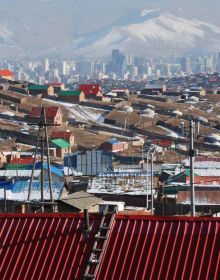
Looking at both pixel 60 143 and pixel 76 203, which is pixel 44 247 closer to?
pixel 76 203

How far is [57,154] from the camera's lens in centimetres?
2819

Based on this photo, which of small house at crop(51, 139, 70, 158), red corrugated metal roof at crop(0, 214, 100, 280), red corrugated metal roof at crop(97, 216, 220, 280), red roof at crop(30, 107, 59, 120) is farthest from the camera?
red roof at crop(30, 107, 59, 120)

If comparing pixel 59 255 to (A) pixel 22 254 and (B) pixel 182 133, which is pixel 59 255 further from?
(B) pixel 182 133

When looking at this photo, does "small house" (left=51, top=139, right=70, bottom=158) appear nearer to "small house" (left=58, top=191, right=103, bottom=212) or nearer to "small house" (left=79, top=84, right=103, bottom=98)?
"small house" (left=58, top=191, right=103, bottom=212)

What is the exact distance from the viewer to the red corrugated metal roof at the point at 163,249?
5.19m

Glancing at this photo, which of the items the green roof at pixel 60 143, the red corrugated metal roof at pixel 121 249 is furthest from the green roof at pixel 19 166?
the red corrugated metal roof at pixel 121 249

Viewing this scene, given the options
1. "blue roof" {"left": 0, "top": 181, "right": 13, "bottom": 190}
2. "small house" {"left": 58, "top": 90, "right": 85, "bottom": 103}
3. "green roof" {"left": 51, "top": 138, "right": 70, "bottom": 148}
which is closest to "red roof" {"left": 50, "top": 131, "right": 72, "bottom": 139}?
"green roof" {"left": 51, "top": 138, "right": 70, "bottom": 148}

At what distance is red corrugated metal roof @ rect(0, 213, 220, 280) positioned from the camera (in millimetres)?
5230

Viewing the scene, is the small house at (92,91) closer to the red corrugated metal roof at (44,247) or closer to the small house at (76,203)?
the small house at (76,203)

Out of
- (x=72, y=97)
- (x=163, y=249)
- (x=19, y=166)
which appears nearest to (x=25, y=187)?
(x=19, y=166)

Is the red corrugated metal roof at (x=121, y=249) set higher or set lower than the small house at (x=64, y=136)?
higher

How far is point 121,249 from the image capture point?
5.45 metres

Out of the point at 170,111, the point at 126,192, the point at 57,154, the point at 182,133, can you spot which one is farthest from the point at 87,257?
the point at 170,111

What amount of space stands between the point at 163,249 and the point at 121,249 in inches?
13.1
